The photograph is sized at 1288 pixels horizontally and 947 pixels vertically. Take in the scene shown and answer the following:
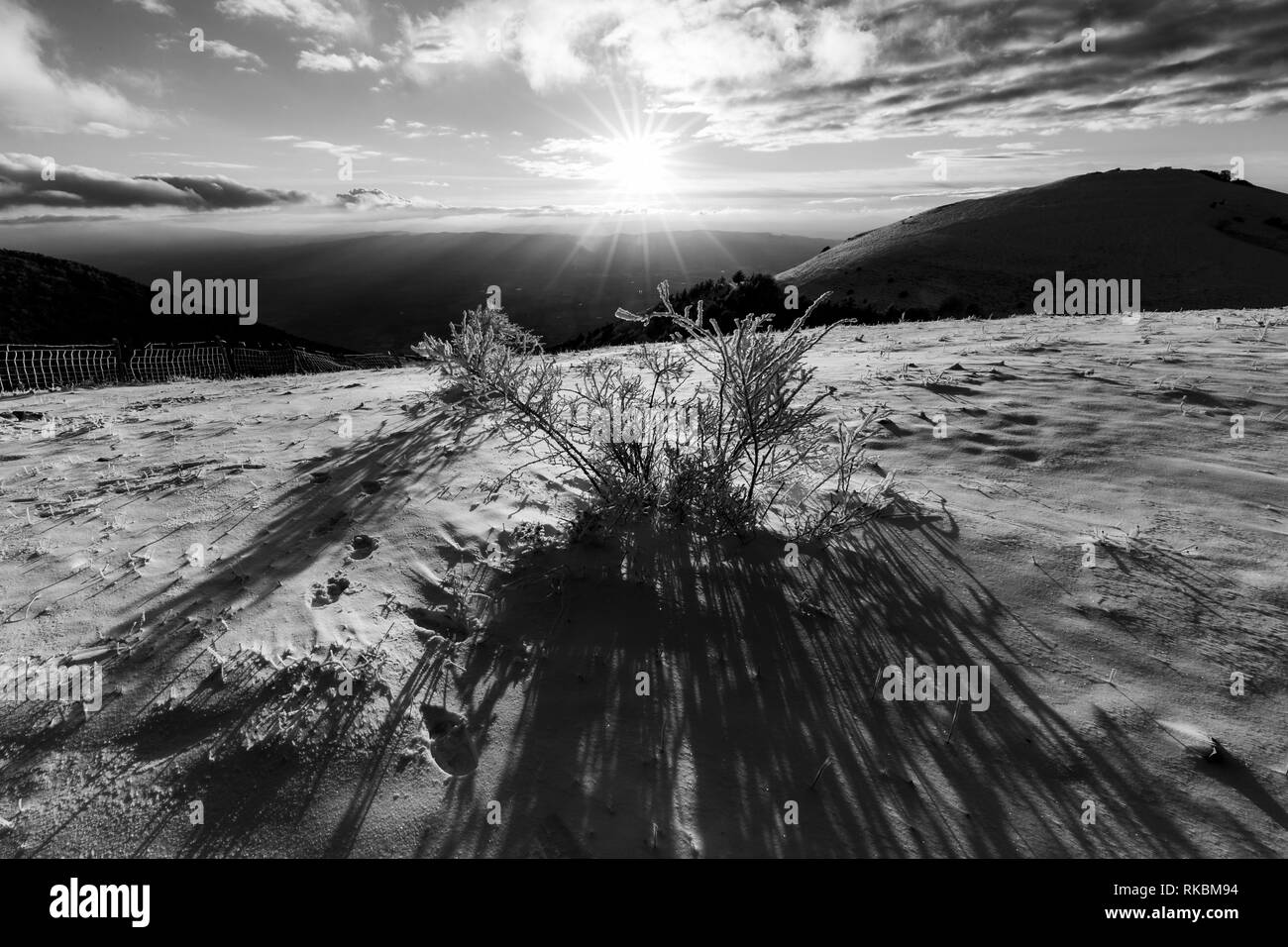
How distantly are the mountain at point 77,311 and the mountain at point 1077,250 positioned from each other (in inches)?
1378

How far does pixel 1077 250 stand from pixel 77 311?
193 ft

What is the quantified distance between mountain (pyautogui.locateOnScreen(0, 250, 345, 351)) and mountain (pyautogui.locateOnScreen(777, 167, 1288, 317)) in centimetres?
3500

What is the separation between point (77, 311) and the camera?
37.1 m

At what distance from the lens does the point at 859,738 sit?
7.79 feet

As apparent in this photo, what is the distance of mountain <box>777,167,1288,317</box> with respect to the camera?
2858 cm

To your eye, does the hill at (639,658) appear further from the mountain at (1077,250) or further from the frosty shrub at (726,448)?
the mountain at (1077,250)

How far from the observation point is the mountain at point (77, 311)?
114ft

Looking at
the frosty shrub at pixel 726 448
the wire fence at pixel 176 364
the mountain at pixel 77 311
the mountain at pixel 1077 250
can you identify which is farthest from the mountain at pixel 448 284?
the frosty shrub at pixel 726 448
